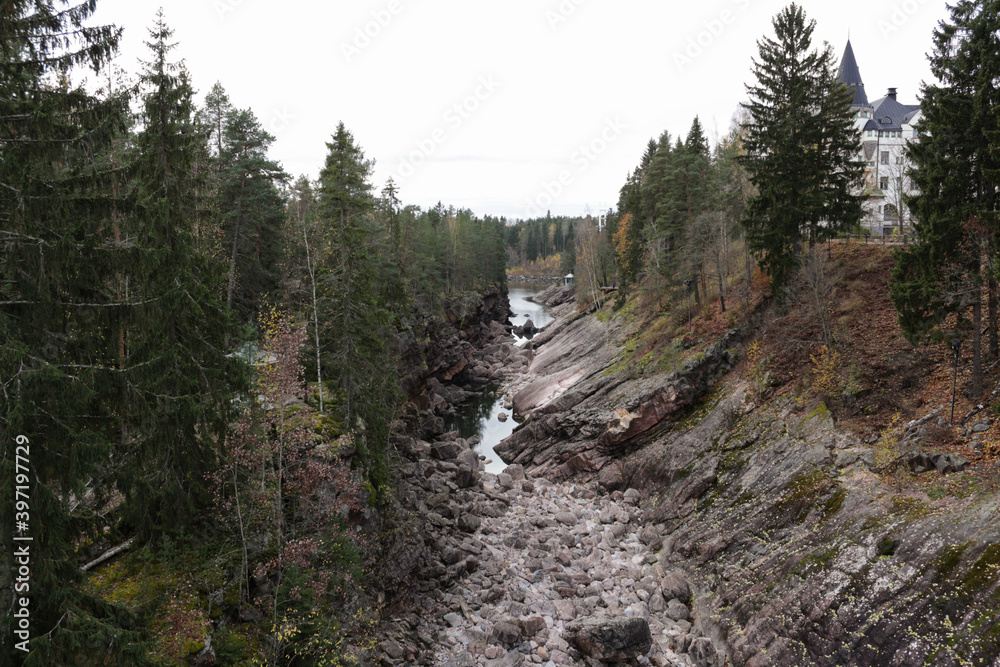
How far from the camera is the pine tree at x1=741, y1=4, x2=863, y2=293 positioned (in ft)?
72.0

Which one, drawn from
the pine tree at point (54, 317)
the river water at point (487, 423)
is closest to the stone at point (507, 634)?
the pine tree at point (54, 317)

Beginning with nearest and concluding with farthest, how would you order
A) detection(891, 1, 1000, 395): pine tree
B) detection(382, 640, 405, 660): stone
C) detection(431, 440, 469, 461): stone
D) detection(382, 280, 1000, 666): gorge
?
detection(382, 280, 1000, 666): gorge
detection(891, 1, 1000, 395): pine tree
detection(382, 640, 405, 660): stone
detection(431, 440, 469, 461): stone

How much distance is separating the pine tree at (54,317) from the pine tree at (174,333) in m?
1.46

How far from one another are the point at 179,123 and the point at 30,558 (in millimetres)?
9442

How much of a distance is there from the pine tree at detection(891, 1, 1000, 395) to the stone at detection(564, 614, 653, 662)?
1218 cm

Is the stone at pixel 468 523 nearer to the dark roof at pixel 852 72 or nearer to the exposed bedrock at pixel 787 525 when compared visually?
the exposed bedrock at pixel 787 525

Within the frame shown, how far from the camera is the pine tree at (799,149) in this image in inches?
864

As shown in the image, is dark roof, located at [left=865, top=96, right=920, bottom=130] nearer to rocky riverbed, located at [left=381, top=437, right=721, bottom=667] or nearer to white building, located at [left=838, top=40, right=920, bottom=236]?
white building, located at [left=838, top=40, right=920, bottom=236]

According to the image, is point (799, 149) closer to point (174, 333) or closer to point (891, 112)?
point (174, 333)

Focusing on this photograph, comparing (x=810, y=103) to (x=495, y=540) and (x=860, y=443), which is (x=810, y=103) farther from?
(x=495, y=540)

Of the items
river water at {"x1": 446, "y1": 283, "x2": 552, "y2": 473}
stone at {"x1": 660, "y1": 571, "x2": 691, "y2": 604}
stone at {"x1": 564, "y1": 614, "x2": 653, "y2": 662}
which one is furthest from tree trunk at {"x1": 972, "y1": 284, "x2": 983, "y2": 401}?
river water at {"x1": 446, "y1": 283, "x2": 552, "y2": 473}

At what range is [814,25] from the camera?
2230 cm

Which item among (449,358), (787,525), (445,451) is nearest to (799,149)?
(787,525)

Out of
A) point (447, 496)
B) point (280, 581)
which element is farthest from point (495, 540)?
point (280, 581)
